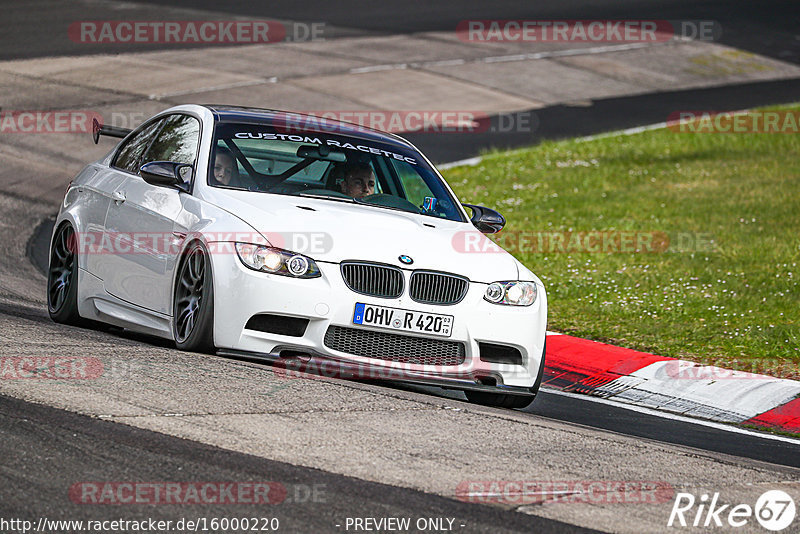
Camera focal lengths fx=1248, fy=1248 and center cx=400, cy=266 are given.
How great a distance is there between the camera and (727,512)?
17.4ft

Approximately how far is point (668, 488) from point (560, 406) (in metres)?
2.71

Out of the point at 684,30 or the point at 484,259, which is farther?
the point at 684,30

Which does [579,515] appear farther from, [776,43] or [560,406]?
[776,43]

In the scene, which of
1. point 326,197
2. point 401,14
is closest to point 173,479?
point 326,197

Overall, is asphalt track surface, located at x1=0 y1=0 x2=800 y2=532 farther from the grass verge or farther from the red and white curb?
the grass verge

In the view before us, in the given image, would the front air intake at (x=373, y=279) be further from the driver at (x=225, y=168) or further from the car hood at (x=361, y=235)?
the driver at (x=225, y=168)

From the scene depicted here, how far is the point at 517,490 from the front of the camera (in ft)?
17.3

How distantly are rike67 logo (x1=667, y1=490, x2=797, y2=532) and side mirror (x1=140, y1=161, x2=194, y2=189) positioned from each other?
3.82 metres

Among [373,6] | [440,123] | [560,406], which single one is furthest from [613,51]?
[560,406]

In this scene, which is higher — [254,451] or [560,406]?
[254,451]

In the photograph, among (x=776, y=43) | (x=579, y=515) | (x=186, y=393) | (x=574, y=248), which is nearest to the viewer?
(x=579, y=515)

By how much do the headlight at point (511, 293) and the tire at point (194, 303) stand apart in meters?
1.62

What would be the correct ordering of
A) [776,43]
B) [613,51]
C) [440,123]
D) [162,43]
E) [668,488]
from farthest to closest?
[776,43] → [613,51] → [162,43] → [440,123] → [668,488]

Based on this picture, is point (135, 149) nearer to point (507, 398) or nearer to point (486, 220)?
point (486, 220)
